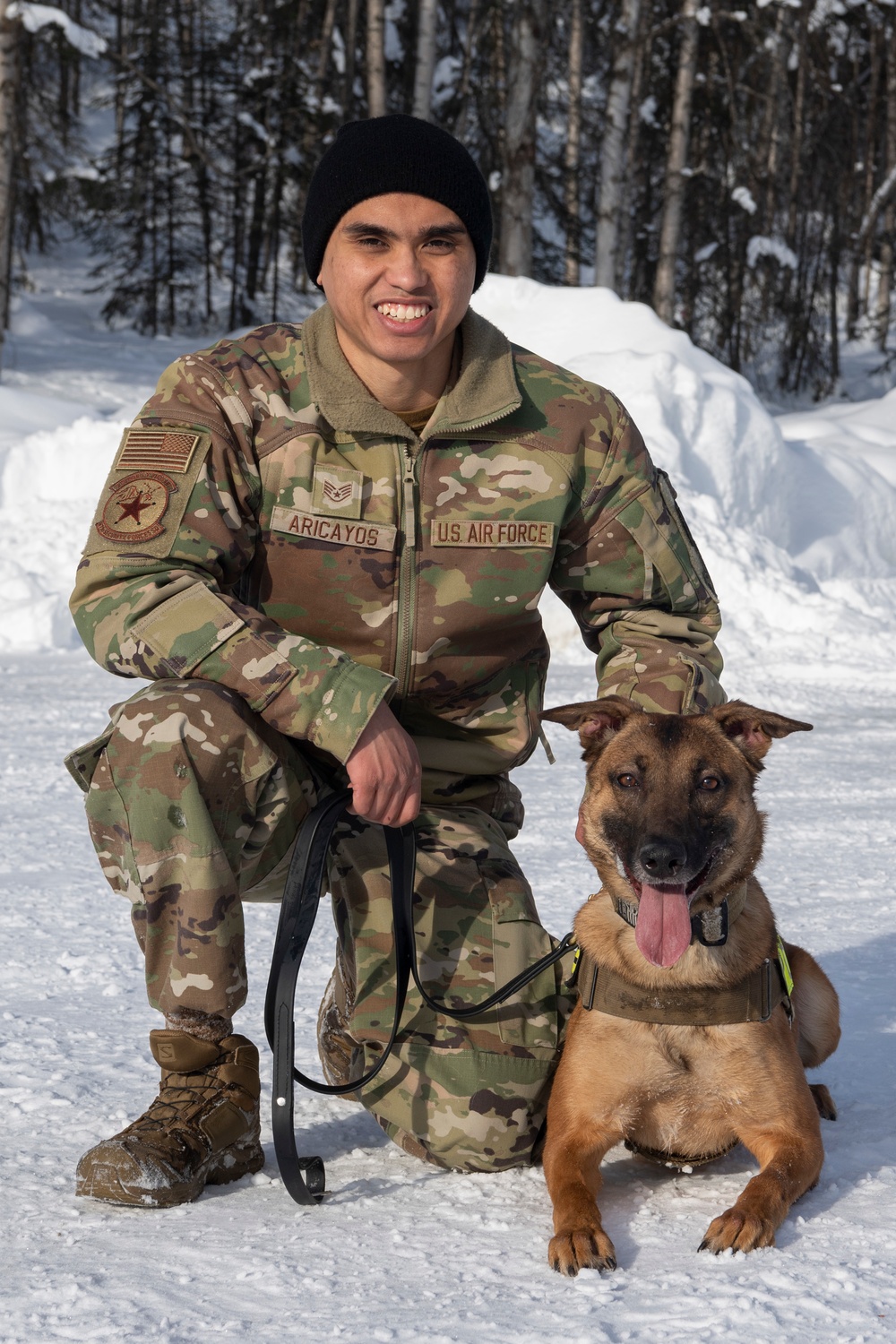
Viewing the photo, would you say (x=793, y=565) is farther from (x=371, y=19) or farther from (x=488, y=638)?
(x=371, y=19)

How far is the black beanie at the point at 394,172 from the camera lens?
9.27 ft

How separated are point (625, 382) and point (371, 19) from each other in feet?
26.2

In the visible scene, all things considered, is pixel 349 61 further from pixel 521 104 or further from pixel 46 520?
pixel 46 520

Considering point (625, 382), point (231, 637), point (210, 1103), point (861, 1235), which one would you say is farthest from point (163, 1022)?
point (625, 382)

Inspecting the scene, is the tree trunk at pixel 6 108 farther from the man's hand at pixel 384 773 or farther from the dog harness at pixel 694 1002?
the dog harness at pixel 694 1002

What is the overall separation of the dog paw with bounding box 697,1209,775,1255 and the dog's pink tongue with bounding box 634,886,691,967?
412mm

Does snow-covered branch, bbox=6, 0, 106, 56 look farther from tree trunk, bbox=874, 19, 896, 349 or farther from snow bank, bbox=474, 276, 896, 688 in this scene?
tree trunk, bbox=874, 19, 896, 349

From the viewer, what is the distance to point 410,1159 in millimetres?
2654

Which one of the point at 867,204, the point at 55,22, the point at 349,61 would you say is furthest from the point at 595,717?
the point at 867,204

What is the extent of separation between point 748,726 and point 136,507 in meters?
1.20

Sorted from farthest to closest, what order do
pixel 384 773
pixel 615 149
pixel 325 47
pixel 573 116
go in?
pixel 325 47 < pixel 573 116 < pixel 615 149 < pixel 384 773

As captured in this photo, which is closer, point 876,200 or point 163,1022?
point 163,1022

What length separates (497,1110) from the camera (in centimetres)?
261

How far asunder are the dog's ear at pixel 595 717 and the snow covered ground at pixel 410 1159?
0.81 m
